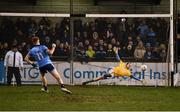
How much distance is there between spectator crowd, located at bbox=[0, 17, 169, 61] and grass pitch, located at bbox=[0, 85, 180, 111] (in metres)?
5.07

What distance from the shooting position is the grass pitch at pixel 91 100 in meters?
16.7

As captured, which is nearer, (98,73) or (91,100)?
(91,100)

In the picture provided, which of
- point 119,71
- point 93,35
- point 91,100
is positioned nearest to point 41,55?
point 91,100

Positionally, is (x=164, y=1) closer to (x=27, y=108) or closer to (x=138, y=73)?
(x=138, y=73)

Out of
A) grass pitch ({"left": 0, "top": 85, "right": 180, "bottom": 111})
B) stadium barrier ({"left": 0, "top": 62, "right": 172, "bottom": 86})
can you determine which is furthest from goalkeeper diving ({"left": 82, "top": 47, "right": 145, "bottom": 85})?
grass pitch ({"left": 0, "top": 85, "right": 180, "bottom": 111})

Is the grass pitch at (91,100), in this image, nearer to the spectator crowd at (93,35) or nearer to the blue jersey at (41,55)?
the blue jersey at (41,55)

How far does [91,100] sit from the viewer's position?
61.3 ft

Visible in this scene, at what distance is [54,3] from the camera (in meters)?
28.8

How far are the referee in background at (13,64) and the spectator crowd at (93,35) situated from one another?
3.09 feet

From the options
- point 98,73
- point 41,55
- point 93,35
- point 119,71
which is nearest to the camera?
point 41,55

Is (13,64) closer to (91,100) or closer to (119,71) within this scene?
(119,71)

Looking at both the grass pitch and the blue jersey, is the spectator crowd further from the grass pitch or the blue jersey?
the blue jersey

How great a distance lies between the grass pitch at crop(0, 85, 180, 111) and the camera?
1667 centimetres

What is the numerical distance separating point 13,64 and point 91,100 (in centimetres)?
811
